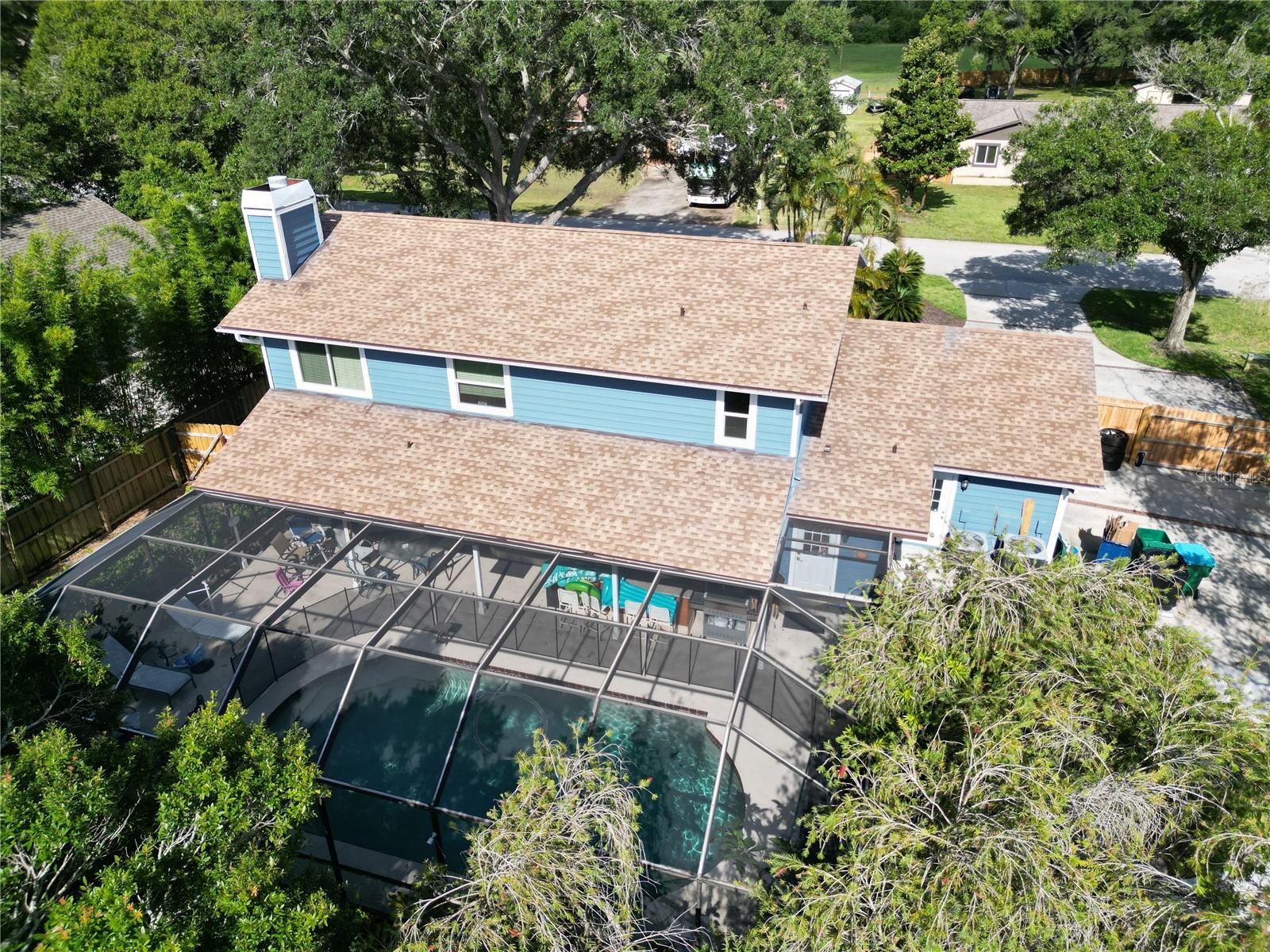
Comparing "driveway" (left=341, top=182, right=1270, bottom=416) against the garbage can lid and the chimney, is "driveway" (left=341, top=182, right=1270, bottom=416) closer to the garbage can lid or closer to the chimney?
the garbage can lid

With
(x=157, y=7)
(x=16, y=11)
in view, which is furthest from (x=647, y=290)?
(x=16, y=11)

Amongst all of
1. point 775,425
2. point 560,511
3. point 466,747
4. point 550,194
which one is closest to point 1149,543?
point 775,425

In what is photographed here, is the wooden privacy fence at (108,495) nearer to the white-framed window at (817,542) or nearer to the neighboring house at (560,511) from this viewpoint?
the neighboring house at (560,511)

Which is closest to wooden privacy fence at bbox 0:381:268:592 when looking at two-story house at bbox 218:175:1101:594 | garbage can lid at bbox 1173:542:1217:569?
two-story house at bbox 218:175:1101:594

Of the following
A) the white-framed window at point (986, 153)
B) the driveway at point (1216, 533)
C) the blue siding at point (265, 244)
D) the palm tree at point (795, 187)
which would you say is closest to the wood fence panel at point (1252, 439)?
the driveway at point (1216, 533)

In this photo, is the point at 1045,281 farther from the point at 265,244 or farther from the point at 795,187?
the point at 265,244
